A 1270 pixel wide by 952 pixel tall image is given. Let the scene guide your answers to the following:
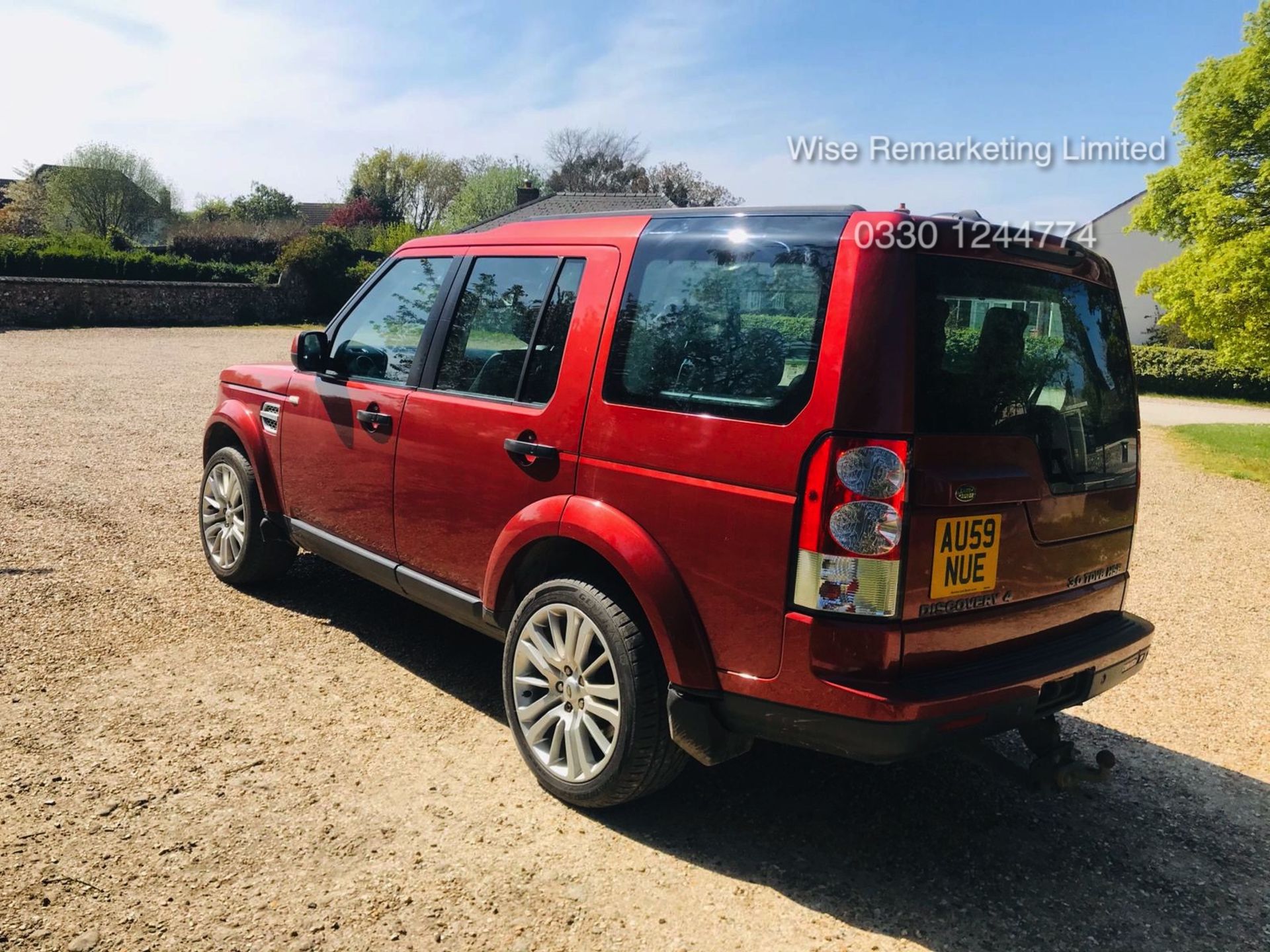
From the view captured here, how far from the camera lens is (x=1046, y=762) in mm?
3066

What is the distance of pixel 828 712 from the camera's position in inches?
105

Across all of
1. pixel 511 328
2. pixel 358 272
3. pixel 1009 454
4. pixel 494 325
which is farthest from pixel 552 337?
pixel 358 272

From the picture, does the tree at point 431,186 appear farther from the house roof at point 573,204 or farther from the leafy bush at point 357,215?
the house roof at point 573,204

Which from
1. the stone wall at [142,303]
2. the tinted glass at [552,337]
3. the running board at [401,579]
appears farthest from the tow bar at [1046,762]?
the stone wall at [142,303]

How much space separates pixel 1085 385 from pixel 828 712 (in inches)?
58.4

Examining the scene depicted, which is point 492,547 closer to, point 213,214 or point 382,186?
point 213,214

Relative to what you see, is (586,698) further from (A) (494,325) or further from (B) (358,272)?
(B) (358,272)

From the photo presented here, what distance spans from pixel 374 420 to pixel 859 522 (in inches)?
96.0

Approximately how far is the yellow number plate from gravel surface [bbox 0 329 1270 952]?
997mm

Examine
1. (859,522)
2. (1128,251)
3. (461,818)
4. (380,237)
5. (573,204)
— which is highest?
(573,204)

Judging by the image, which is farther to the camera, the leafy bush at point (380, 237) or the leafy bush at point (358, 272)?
the leafy bush at point (380, 237)

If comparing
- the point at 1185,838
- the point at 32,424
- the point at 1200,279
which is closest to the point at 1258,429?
the point at 1200,279

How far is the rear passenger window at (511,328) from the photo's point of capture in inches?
138

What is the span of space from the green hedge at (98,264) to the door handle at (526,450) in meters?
32.1
